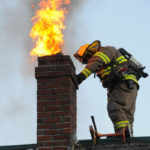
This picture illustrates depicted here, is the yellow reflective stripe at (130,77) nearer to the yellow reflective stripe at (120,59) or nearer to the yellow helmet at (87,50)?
the yellow reflective stripe at (120,59)

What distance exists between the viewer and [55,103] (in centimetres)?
778

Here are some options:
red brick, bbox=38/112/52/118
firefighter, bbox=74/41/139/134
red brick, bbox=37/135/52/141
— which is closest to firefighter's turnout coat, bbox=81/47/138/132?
firefighter, bbox=74/41/139/134

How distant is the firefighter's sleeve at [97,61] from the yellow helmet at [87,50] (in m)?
0.29

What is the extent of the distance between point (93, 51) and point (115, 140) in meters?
2.35

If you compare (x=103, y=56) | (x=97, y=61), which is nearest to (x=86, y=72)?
(x=97, y=61)

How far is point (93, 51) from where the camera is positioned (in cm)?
971

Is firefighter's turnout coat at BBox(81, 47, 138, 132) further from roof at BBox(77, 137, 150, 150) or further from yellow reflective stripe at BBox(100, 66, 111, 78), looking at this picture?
roof at BBox(77, 137, 150, 150)

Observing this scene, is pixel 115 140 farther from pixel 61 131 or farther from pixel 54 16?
pixel 54 16

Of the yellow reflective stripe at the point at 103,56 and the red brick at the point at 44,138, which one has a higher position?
the yellow reflective stripe at the point at 103,56

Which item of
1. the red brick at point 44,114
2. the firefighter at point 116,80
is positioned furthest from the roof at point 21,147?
the firefighter at point 116,80

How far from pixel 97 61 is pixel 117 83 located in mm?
705

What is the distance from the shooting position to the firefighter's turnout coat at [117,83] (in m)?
9.12

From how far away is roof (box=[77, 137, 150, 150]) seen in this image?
7690 millimetres

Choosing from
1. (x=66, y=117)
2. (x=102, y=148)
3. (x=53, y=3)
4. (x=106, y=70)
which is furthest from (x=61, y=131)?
(x=53, y=3)
